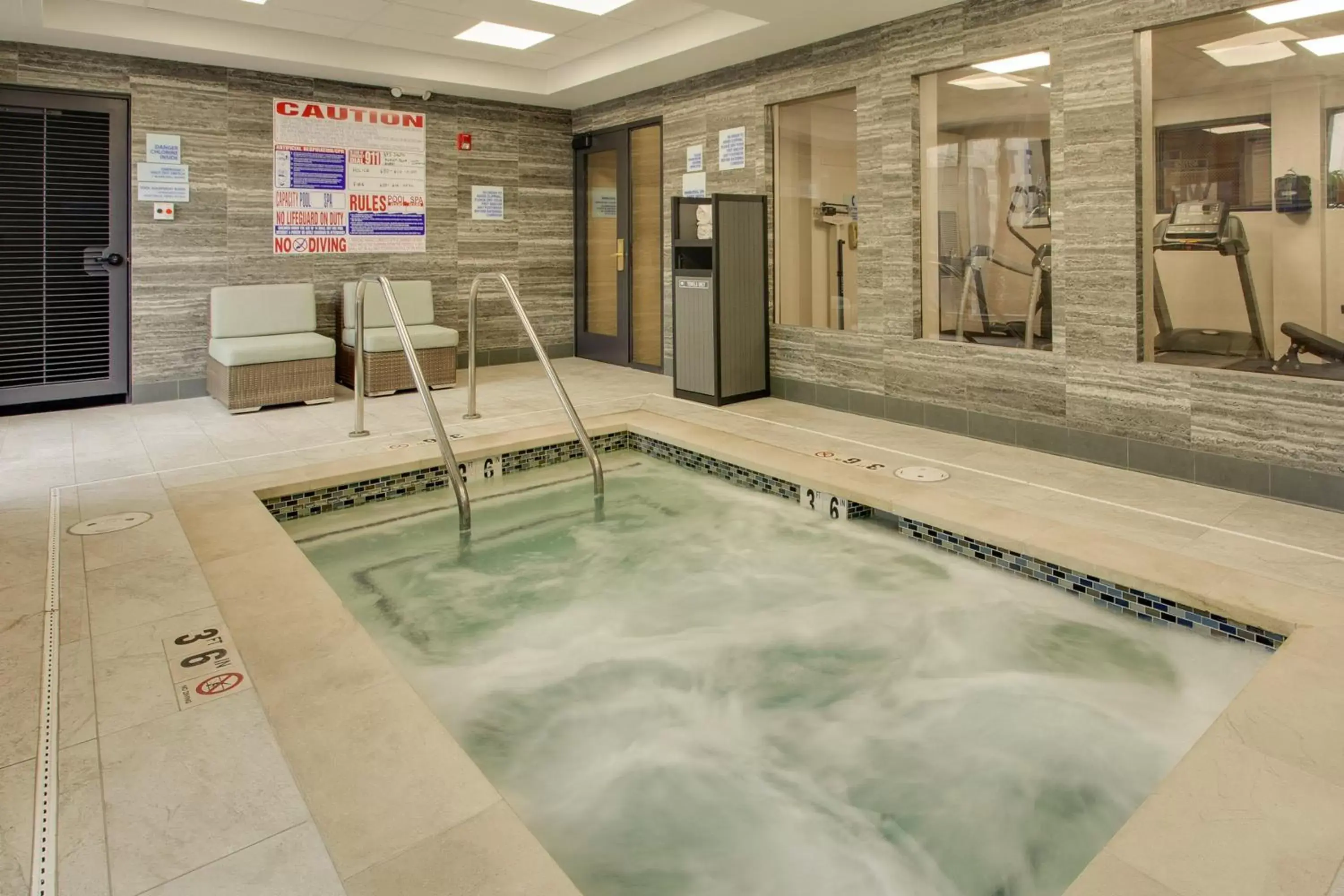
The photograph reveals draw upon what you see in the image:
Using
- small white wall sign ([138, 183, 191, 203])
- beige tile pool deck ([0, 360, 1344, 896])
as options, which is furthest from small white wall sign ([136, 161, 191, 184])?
beige tile pool deck ([0, 360, 1344, 896])

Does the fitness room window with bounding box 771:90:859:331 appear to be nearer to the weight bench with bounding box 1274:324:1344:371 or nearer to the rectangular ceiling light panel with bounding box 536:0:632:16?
the rectangular ceiling light panel with bounding box 536:0:632:16

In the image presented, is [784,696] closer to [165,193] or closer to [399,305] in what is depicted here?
[399,305]

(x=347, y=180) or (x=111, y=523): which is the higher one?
(x=347, y=180)

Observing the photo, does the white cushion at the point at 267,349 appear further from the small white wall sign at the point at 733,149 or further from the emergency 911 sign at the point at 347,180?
the small white wall sign at the point at 733,149

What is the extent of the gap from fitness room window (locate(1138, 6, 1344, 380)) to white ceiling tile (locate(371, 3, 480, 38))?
166 inches

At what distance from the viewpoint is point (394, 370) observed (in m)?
6.75

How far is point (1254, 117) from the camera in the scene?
3.92 metres

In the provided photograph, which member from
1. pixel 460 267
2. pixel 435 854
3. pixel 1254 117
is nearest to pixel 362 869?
pixel 435 854

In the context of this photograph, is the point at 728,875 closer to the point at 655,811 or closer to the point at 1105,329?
the point at 655,811

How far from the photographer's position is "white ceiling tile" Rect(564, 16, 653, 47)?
5.98m

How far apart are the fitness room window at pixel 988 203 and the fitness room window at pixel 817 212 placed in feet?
1.83

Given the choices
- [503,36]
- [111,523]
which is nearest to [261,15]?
[503,36]

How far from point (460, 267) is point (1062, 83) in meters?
5.34

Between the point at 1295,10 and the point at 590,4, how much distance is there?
3.85 meters
